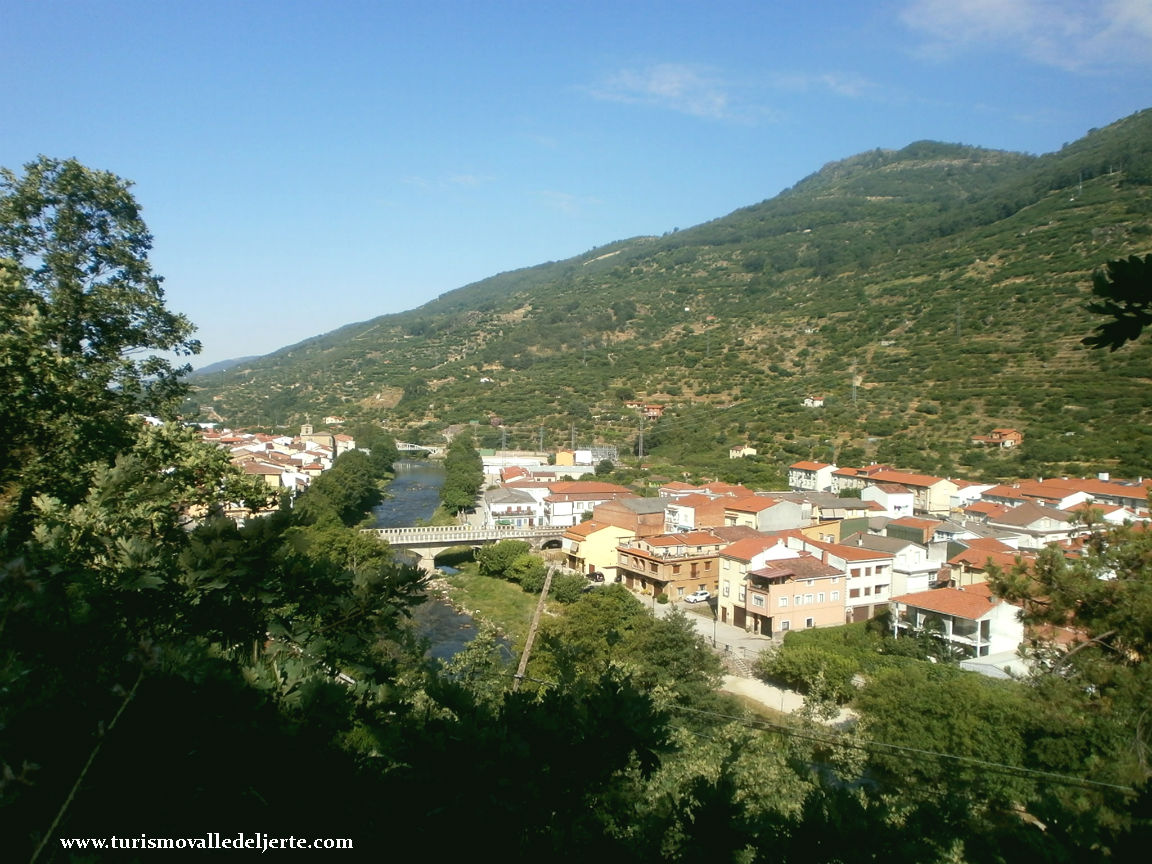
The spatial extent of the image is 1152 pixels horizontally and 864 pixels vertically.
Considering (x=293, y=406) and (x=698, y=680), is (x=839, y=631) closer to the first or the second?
(x=698, y=680)

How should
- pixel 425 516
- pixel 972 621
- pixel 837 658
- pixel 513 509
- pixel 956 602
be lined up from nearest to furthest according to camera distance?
pixel 837 658 < pixel 972 621 < pixel 956 602 < pixel 513 509 < pixel 425 516

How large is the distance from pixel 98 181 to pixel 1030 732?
470 inches

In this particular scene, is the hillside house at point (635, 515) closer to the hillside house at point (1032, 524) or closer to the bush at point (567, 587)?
the bush at point (567, 587)

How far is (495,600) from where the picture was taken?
22.1 meters

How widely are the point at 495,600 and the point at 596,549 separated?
13.5 ft

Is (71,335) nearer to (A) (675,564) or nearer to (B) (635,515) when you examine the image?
(A) (675,564)

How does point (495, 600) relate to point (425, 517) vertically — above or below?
below

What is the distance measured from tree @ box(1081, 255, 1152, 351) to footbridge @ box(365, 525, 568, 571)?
24.7m

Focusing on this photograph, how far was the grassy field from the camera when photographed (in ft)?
63.5

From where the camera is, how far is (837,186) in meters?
124

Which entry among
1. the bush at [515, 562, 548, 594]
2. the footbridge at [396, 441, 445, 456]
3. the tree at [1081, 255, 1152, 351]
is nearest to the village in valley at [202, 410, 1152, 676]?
the bush at [515, 562, 548, 594]

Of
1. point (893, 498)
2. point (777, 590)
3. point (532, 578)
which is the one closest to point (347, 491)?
point (532, 578)

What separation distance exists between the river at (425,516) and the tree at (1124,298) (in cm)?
269

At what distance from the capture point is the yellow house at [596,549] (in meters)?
24.2
